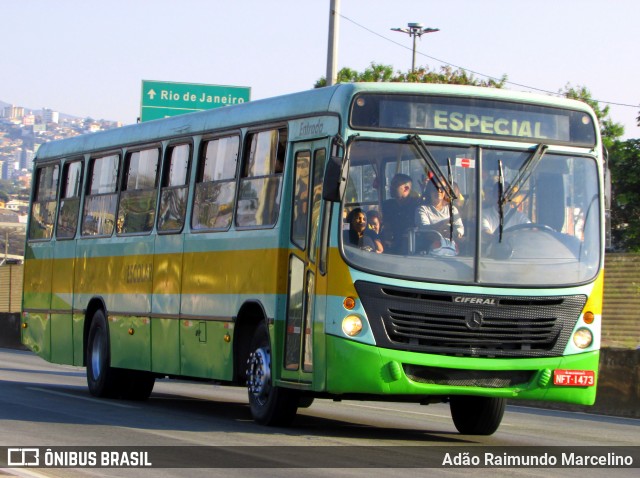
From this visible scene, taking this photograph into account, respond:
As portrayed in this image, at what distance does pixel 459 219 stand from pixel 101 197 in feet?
25.6

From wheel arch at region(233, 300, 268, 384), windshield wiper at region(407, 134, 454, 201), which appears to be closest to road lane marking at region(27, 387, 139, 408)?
wheel arch at region(233, 300, 268, 384)

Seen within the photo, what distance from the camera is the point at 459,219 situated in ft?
42.3

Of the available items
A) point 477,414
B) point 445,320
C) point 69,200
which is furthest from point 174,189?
point 445,320

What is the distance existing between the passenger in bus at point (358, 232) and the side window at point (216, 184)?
266 cm

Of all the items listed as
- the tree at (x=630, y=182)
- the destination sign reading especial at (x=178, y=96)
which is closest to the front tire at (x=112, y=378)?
the tree at (x=630, y=182)

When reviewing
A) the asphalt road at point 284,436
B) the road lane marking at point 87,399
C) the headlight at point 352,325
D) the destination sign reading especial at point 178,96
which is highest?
the destination sign reading especial at point 178,96

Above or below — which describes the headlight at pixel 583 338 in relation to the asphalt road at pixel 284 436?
above

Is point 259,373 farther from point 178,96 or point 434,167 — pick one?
point 178,96

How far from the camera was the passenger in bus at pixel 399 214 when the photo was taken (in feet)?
42.0

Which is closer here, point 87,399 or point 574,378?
point 574,378

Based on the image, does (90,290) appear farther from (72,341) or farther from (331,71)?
(331,71)

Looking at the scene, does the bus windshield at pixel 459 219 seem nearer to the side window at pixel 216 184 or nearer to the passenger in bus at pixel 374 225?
the passenger in bus at pixel 374 225

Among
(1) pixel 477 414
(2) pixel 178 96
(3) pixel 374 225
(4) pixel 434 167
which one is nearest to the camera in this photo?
(3) pixel 374 225

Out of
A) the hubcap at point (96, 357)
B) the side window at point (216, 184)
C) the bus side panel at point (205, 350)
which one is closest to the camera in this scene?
the bus side panel at point (205, 350)
